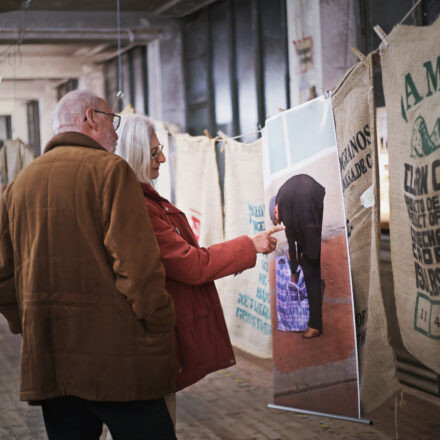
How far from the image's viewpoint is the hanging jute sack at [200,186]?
5.80 m

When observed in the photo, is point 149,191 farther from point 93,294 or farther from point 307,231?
point 307,231

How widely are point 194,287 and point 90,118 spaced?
646 millimetres

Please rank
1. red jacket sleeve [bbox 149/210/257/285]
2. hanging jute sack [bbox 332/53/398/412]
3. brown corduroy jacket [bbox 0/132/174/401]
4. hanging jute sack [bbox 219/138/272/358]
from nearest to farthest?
brown corduroy jacket [bbox 0/132/174/401] < red jacket sleeve [bbox 149/210/257/285] < hanging jute sack [bbox 332/53/398/412] < hanging jute sack [bbox 219/138/272/358]

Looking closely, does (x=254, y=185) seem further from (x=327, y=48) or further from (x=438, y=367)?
(x=438, y=367)

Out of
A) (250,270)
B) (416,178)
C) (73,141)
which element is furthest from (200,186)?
(73,141)

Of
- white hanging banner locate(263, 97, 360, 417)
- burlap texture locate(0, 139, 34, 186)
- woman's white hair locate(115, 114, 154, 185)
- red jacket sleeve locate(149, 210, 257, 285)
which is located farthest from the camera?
burlap texture locate(0, 139, 34, 186)

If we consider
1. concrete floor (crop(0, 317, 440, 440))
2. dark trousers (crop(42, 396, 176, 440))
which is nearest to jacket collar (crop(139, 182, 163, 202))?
dark trousers (crop(42, 396, 176, 440))

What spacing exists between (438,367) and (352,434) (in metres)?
1.09

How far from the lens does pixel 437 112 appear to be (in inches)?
102

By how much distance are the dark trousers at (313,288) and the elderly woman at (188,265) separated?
42.1 inches

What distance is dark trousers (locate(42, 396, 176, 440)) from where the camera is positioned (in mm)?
2074

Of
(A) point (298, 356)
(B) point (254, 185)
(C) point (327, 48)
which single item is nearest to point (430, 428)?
(A) point (298, 356)

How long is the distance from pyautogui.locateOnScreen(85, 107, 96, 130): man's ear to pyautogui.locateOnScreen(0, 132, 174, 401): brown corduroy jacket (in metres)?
0.14

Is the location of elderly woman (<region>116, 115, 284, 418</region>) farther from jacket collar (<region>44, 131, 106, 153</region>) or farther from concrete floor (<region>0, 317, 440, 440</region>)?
concrete floor (<region>0, 317, 440, 440</region>)
